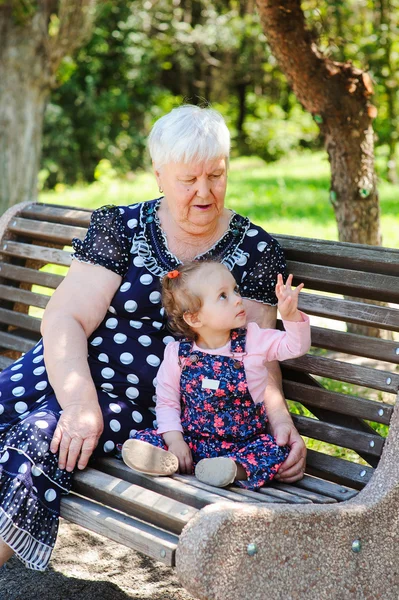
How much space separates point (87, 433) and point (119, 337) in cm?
45

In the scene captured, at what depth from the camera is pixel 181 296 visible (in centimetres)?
264

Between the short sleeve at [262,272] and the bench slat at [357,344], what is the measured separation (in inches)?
7.9

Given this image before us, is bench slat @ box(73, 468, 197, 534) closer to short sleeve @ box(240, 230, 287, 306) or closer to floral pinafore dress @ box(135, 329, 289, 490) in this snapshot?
floral pinafore dress @ box(135, 329, 289, 490)

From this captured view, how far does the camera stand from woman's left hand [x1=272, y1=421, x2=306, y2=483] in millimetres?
2582

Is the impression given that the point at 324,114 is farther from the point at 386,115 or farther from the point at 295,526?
the point at 386,115

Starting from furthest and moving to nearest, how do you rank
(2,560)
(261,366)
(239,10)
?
(239,10) → (261,366) → (2,560)

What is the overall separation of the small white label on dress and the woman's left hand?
25cm

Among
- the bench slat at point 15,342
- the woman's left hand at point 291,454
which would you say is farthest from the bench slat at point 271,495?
the bench slat at point 15,342

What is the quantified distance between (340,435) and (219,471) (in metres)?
0.54

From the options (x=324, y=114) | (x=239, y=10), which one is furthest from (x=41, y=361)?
(x=239, y=10)

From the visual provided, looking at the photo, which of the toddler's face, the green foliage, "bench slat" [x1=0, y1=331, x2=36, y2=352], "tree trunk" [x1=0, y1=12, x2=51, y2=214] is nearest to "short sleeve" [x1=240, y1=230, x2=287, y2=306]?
the toddler's face

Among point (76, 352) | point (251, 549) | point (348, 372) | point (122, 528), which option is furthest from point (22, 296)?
point (251, 549)

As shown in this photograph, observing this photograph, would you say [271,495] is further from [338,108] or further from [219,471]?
[338,108]

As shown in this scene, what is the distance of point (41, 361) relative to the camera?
2936 mm
